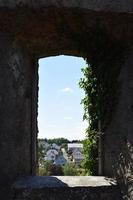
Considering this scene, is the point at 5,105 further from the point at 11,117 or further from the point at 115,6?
the point at 115,6

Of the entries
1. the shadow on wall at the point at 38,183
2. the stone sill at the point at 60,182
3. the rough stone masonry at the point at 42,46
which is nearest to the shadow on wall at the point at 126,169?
the rough stone masonry at the point at 42,46

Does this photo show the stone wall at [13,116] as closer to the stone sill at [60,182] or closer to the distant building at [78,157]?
the stone sill at [60,182]

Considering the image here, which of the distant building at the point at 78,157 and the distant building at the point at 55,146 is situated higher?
the distant building at the point at 55,146

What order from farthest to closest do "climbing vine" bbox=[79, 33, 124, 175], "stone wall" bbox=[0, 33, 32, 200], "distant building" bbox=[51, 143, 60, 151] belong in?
1. "distant building" bbox=[51, 143, 60, 151]
2. "climbing vine" bbox=[79, 33, 124, 175]
3. "stone wall" bbox=[0, 33, 32, 200]

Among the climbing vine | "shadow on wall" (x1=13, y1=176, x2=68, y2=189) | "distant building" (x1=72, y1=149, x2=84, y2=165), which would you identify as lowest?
"shadow on wall" (x1=13, y1=176, x2=68, y2=189)

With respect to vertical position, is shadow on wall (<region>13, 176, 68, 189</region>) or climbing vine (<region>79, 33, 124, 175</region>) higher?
climbing vine (<region>79, 33, 124, 175</region>)

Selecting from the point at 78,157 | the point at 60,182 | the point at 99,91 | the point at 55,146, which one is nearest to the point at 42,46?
the point at 99,91

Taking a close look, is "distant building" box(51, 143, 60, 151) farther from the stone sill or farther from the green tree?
the stone sill

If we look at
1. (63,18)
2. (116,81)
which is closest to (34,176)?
(116,81)

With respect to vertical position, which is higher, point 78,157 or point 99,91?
point 99,91

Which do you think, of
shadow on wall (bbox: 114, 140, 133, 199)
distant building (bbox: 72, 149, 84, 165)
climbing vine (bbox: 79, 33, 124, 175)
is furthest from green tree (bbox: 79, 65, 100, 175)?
shadow on wall (bbox: 114, 140, 133, 199)

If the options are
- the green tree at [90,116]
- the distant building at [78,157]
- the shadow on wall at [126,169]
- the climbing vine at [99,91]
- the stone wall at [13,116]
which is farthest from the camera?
the distant building at [78,157]

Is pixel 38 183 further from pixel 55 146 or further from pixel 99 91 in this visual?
pixel 55 146

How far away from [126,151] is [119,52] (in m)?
1.45
